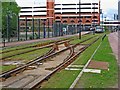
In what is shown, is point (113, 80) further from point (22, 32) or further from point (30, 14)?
point (30, 14)

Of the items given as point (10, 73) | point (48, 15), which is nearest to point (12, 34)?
point (10, 73)

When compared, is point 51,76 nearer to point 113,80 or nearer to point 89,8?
point 113,80

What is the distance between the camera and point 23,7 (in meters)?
172

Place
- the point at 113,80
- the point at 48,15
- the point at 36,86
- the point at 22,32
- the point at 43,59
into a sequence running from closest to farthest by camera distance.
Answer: the point at 36,86 < the point at 113,80 < the point at 43,59 < the point at 22,32 < the point at 48,15

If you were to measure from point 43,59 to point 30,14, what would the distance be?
152 m

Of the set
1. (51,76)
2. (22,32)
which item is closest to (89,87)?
(51,76)

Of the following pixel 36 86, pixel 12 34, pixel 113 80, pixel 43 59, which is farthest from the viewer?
pixel 12 34

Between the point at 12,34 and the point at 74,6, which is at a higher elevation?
the point at 74,6

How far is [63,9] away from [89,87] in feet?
538

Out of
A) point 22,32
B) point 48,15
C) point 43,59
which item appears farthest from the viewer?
point 48,15

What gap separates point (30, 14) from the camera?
171125mm

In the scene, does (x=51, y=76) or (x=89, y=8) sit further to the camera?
(x=89, y=8)

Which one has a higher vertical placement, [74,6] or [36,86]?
[74,6]

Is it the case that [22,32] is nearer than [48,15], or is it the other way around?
[22,32]
